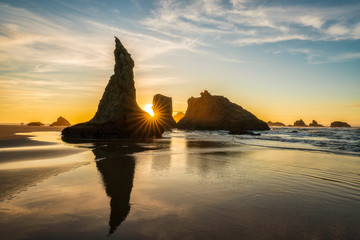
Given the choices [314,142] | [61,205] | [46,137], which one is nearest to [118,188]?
Answer: [61,205]

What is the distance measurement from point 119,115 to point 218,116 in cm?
9484

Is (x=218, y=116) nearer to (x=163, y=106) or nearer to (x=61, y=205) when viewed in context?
(x=163, y=106)

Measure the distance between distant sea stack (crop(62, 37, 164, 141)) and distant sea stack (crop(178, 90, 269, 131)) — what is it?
7776 cm

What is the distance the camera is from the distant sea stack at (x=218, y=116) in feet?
366

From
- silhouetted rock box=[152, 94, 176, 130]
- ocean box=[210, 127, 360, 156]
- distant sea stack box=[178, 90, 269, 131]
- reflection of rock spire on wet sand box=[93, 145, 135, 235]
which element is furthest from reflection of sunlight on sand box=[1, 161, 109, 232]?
silhouetted rock box=[152, 94, 176, 130]

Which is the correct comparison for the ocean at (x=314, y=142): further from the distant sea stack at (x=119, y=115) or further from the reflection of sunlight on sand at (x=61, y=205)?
the reflection of sunlight on sand at (x=61, y=205)

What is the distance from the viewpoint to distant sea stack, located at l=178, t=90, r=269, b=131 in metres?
112

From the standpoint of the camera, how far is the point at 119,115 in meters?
32.3

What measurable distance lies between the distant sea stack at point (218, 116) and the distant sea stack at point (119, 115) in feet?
255

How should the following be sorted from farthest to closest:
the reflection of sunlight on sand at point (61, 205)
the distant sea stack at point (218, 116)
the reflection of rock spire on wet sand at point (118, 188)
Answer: the distant sea stack at point (218, 116) < the reflection of rock spire on wet sand at point (118, 188) < the reflection of sunlight on sand at point (61, 205)

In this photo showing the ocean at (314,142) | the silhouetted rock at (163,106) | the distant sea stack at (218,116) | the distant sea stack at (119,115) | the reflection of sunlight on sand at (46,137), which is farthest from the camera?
the silhouetted rock at (163,106)

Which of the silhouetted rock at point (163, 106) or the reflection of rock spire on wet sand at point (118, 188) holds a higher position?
the silhouetted rock at point (163, 106)

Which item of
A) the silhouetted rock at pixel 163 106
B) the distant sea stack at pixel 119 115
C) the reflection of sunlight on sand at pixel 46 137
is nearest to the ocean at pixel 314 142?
the distant sea stack at pixel 119 115

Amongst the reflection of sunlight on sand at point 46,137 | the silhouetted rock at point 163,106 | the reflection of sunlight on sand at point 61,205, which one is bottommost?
the reflection of sunlight on sand at point 61,205
